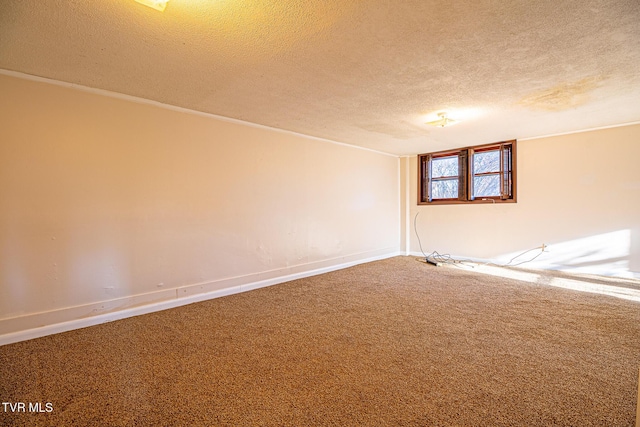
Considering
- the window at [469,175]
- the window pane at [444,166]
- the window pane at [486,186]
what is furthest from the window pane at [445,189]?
the window pane at [486,186]

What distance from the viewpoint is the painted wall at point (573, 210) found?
155 inches

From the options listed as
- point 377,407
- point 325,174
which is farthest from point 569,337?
point 325,174

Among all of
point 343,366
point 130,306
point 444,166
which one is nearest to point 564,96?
point 444,166

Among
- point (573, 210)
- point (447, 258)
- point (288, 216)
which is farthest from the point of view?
point (447, 258)

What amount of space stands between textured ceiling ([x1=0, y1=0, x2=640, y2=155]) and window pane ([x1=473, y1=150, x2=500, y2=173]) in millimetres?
1728

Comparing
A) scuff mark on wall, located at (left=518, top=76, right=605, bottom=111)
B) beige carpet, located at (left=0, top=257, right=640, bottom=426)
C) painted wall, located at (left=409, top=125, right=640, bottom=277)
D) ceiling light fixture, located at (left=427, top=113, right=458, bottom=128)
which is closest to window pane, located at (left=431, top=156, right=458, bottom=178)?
painted wall, located at (left=409, top=125, right=640, bottom=277)

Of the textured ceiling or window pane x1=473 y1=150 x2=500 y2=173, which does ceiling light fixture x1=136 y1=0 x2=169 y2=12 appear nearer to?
the textured ceiling

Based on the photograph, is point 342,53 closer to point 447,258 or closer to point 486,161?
point 486,161

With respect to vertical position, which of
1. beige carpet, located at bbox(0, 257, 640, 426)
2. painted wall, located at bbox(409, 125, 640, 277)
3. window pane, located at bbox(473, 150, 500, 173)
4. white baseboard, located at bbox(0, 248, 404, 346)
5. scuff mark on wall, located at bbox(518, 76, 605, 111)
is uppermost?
scuff mark on wall, located at bbox(518, 76, 605, 111)

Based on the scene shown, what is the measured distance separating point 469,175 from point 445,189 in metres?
0.56

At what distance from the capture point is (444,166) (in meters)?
5.78

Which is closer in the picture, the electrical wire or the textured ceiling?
the textured ceiling

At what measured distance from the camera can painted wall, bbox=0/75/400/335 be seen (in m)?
2.29

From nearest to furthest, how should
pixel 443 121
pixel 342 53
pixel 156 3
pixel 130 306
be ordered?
pixel 156 3, pixel 342 53, pixel 130 306, pixel 443 121
